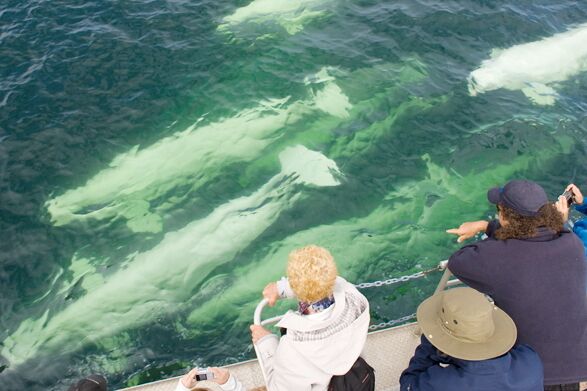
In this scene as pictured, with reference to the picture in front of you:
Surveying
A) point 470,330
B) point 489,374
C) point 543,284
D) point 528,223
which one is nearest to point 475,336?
point 470,330

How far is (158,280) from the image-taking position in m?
7.44

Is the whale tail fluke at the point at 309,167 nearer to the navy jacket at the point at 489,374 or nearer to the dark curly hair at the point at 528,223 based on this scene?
the dark curly hair at the point at 528,223

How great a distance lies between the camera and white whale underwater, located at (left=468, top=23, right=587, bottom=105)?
1187 centimetres

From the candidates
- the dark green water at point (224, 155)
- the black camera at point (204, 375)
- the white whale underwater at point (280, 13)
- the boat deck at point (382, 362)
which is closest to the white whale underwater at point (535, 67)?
the dark green water at point (224, 155)

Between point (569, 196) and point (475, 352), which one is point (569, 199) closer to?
point (569, 196)

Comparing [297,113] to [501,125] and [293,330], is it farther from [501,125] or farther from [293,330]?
[293,330]

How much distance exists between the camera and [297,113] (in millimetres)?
10492

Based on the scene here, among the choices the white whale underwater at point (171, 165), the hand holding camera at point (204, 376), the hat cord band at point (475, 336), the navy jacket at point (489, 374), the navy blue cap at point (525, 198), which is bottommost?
the white whale underwater at point (171, 165)

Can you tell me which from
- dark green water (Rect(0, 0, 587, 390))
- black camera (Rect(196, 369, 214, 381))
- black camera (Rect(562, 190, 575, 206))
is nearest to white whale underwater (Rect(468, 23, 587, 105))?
dark green water (Rect(0, 0, 587, 390))

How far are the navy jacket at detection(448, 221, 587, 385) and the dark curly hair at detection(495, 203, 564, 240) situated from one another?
11 cm

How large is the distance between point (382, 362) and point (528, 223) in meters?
2.31

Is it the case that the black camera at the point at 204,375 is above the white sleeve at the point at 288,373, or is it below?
below

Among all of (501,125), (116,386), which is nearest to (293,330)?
(116,386)

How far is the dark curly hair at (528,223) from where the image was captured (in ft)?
13.4
